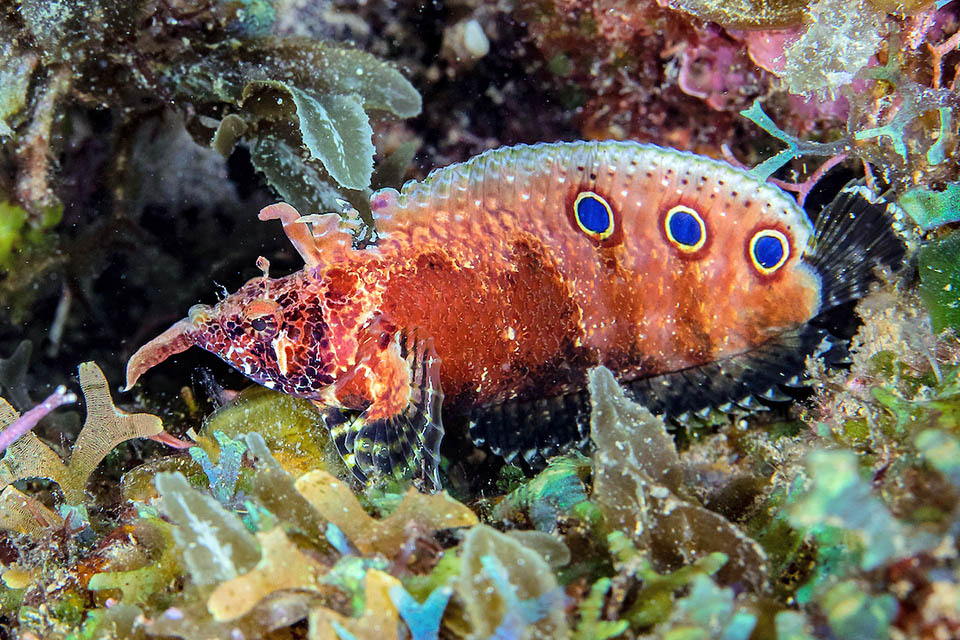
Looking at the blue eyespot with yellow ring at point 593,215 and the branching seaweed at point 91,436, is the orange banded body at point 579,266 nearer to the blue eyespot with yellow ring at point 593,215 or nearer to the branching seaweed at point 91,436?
the blue eyespot with yellow ring at point 593,215

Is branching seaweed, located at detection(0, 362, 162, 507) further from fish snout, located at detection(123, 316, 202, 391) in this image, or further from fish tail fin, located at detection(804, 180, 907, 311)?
fish tail fin, located at detection(804, 180, 907, 311)

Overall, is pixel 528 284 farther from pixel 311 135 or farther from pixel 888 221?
pixel 888 221

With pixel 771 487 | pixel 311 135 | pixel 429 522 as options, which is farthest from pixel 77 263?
pixel 771 487


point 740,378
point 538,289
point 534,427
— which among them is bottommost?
point 534,427

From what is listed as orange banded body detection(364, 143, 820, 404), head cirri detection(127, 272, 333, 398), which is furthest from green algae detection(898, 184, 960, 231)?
head cirri detection(127, 272, 333, 398)

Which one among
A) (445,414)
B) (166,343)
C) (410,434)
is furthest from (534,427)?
(166,343)

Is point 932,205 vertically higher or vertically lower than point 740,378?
higher

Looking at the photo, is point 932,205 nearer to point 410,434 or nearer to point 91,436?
point 410,434

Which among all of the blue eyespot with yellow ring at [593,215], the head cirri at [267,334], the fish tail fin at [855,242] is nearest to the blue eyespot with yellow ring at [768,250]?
the fish tail fin at [855,242]
